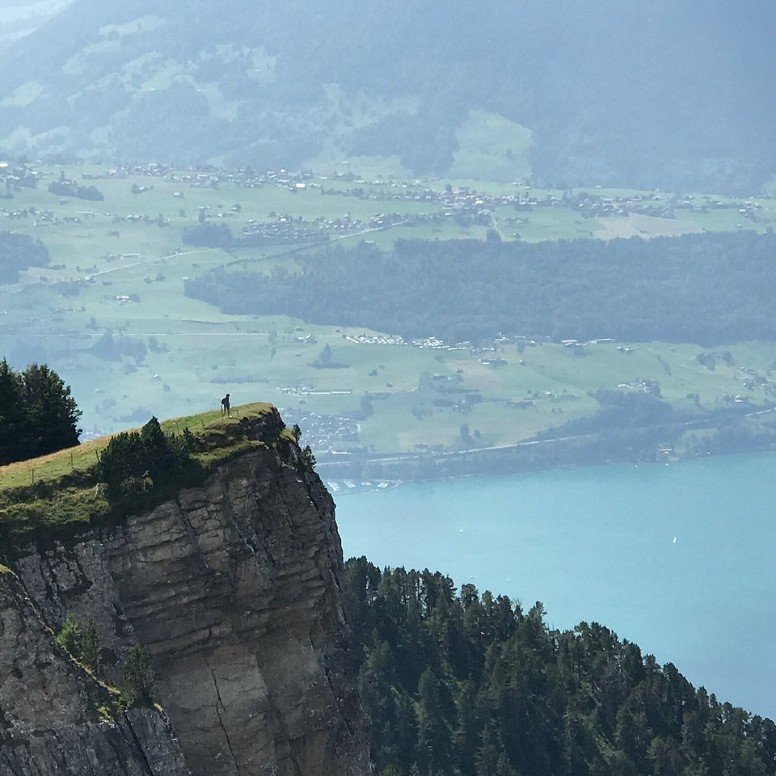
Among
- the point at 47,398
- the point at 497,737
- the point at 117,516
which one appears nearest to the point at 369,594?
the point at 497,737

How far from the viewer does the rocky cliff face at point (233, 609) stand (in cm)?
5188

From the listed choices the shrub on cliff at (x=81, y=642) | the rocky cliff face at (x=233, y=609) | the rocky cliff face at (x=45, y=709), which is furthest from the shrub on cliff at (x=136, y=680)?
the rocky cliff face at (x=45, y=709)

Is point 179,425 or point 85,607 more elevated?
point 179,425

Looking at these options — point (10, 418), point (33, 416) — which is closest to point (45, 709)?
point (10, 418)

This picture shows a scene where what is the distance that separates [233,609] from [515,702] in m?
79.9

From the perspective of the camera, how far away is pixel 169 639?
53281 mm

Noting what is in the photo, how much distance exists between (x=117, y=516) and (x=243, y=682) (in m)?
5.49

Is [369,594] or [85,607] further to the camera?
[369,594]

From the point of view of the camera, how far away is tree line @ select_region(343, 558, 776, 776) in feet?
434

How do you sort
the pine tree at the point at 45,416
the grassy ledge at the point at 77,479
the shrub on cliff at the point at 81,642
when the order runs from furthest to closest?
the pine tree at the point at 45,416
the grassy ledge at the point at 77,479
the shrub on cliff at the point at 81,642

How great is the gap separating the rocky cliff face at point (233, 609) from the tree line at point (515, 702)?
234 feet

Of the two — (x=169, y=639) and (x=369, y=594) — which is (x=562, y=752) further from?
(x=169, y=639)

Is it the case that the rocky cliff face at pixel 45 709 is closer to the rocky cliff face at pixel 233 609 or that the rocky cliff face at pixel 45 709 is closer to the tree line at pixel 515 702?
the rocky cliff face at pixel 233 609

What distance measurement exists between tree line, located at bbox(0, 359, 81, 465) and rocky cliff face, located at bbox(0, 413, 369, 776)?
7.11 m
